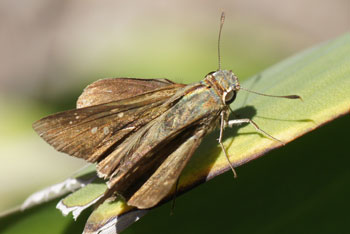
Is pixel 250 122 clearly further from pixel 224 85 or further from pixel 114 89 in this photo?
pixel 114 89

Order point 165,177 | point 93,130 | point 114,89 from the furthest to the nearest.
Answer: point 114,89 < point 93,130 < point 165,177

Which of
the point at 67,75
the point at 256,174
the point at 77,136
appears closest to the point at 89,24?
the point at 67,75

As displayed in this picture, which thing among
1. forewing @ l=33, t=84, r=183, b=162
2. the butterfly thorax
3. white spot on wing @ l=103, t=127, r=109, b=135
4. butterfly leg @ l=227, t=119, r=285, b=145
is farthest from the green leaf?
white spot on wing @ l=103, t=127, r=109, b=135

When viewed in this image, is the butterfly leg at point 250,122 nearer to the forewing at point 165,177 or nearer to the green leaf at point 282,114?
the green leaf at point 282,114

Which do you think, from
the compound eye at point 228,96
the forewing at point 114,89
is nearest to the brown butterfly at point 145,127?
the compound eye at point 228,96

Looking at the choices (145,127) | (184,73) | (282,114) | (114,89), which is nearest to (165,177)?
(145,127)

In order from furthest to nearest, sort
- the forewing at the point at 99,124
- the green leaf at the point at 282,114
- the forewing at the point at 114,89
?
the forewing at the point at 114,89 → the forewing at the point at 99,124 → the green leaf at the point at 282,114

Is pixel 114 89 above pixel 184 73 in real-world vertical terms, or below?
above

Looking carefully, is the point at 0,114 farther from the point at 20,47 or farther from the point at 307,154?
the point at 20,47
